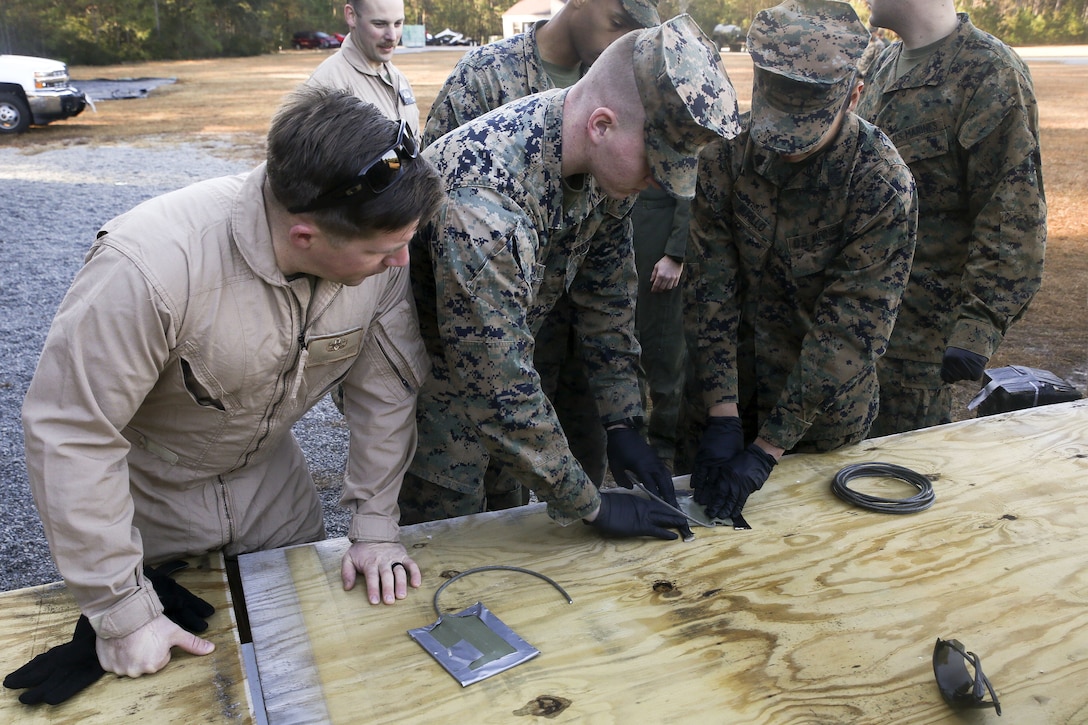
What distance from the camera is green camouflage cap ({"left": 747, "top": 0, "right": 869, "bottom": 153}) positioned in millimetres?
2053

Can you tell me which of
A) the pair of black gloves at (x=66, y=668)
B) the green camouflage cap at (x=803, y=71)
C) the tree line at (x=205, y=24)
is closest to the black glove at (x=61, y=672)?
the pair of black gloves at (x=66, y=668)

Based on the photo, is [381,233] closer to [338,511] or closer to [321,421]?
[338,511]

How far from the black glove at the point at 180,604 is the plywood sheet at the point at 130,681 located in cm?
2

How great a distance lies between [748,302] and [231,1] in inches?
1529

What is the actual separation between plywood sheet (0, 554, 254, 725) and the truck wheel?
13.2m

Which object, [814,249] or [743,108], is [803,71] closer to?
[814,249]

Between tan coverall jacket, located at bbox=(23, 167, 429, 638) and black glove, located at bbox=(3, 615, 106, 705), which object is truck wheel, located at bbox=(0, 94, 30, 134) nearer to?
tan coverall jacket, located at bbox=(23, 167, 429, 638)

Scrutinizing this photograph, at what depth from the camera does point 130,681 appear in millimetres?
1452

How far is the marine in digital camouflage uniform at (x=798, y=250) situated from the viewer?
6.88ft

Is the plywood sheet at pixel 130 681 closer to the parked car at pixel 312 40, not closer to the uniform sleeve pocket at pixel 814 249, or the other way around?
the uniform sleeve pocket at pixel 814 249

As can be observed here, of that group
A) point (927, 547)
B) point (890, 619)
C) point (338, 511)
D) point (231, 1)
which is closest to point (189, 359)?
point (890, 619)

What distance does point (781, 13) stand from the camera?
7.14 ft

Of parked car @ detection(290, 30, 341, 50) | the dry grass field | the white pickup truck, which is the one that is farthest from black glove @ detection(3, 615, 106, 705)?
parked car @ detection(290, 30, 341, 50)

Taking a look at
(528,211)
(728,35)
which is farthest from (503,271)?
(728,35)
